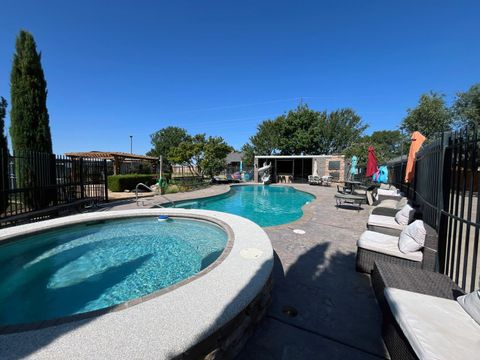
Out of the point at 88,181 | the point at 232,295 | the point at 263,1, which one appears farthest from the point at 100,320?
the point at 263,1

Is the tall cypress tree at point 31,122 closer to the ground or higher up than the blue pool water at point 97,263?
higher up

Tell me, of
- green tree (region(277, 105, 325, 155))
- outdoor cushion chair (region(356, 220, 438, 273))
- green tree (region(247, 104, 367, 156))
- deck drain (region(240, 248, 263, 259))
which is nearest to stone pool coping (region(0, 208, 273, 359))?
deck drain (region(240, 248, 263, 259))

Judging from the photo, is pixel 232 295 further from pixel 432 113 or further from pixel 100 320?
pixel 432 113

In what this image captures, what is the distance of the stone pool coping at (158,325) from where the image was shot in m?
1.46

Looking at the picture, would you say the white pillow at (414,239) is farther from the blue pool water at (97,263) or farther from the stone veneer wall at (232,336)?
the blue pool water at (97,263)

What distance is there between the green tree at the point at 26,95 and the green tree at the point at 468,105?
27533mm

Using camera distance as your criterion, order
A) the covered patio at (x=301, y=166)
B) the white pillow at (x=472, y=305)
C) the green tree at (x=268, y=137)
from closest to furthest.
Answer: the white pillow at (x=472, y=305), the covered patio at (x=301, y=166), the green tree at (x=268, y=137)

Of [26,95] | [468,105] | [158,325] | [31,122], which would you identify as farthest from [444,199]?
[468,105]

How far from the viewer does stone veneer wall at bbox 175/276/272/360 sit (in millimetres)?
1558

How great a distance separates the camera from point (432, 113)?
1889 cm

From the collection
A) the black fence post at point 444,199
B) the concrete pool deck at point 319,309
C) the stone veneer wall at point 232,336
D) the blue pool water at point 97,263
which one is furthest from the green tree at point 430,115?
the stone veneer wall at point 232,336

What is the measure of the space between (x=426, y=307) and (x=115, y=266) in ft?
15.1

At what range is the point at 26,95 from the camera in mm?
7184

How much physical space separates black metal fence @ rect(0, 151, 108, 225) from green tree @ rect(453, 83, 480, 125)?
2695 cm
